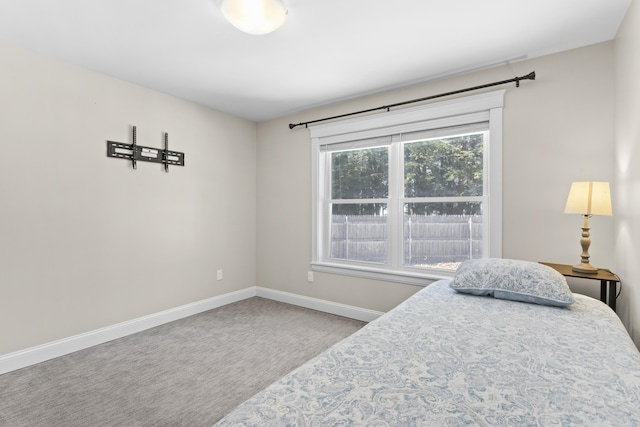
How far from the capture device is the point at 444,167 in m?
3.02

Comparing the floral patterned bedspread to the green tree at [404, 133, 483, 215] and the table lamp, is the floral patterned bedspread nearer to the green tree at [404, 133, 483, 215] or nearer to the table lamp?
the table lamp

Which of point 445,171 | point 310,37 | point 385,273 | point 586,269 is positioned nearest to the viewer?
point 586,269

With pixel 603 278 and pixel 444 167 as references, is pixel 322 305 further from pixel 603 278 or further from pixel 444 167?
pixel 603 278

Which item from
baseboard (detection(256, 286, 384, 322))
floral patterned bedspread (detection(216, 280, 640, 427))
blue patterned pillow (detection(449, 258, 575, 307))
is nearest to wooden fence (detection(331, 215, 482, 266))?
baseboard (detection(256, 286, 384, 322))

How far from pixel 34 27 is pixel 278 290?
3372 millimetres

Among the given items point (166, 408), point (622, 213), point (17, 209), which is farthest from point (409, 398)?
point (17, 209)

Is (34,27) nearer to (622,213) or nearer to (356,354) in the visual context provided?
(356,354)

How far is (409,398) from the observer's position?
95 centimetres

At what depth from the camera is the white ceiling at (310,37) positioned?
1930 millimetres

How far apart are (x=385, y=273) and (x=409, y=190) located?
906mm

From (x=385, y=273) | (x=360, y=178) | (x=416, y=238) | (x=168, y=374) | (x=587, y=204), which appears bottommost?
(x=168, y=374)

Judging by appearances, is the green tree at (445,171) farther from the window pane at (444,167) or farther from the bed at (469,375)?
the bed at (469,375)

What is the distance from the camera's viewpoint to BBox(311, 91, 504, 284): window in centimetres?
279

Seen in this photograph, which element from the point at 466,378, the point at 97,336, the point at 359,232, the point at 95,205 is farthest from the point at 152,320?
the point at 466,378
